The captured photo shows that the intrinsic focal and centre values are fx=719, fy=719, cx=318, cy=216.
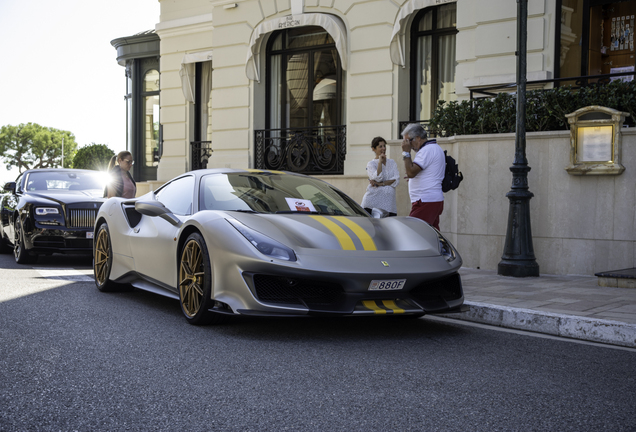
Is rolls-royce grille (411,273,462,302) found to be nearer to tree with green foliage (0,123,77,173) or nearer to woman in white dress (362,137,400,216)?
woman in white dress (362,137,400,216)

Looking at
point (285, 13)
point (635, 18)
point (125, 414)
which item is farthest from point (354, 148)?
point (125, 414)

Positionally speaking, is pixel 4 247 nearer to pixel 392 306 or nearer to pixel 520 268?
pixel 520 268

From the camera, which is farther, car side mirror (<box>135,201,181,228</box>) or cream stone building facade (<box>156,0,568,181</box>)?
cream stone building facade (<box>156,0,568,181</box>)

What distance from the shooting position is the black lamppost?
28.5 feet

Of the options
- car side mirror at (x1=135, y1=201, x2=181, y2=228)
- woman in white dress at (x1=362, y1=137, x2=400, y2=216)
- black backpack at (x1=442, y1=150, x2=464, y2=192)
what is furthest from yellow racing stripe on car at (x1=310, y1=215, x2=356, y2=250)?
woman in white dress at (x1=362, y1=137, x2=400, y2=216)

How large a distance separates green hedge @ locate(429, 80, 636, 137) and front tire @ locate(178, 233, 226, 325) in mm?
5473

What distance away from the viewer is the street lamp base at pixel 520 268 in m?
8.71

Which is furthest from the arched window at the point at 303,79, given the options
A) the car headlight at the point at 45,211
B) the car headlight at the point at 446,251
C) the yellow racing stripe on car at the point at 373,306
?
the yellow racing stripe on car at the point at 373,306

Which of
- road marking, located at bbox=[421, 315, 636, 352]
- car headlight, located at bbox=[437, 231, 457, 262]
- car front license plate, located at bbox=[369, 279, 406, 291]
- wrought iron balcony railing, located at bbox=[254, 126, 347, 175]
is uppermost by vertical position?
wrought iron balcony railing, located at bbox=[254, 126, 347, 175]

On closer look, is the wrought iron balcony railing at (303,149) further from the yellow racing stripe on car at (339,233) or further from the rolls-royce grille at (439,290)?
the rolls-royce grille at (439,290)

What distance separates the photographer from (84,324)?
18.3ft

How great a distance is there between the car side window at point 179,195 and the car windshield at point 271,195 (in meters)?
0.16

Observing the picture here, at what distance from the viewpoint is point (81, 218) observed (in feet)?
34.4

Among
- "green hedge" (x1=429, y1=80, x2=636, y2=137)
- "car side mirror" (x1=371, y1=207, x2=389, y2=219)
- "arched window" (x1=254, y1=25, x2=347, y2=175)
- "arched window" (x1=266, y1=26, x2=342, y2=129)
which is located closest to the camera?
"car side mirror" (x1=371, y1=207, x2=389, y2=219)
